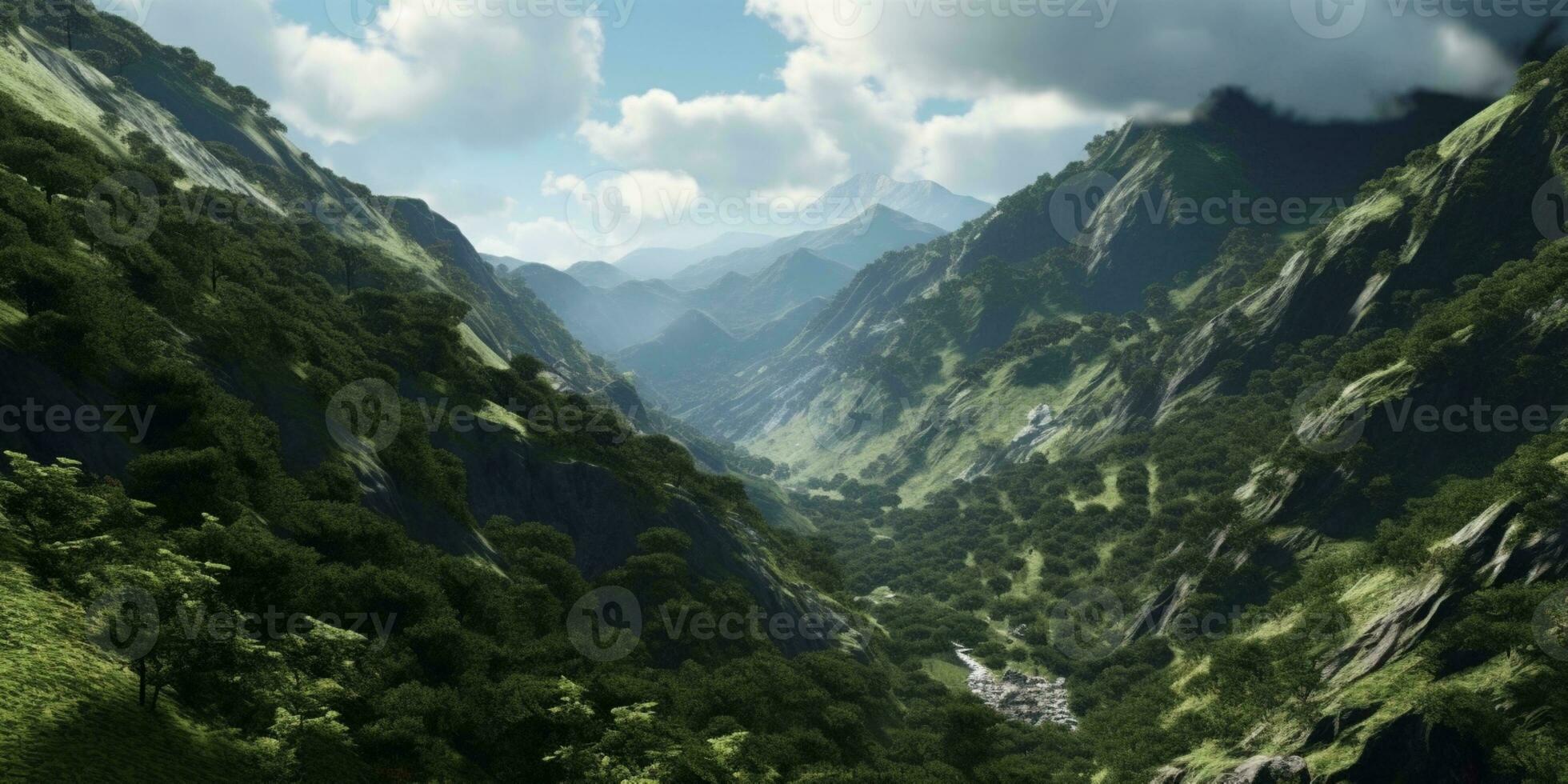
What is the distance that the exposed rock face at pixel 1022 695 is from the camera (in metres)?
112

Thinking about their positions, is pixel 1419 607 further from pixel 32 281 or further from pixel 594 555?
pixel 32 281

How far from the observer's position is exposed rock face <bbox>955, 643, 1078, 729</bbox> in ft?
368

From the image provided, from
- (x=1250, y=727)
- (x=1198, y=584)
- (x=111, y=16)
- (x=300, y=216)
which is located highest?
(x=111, y=16)

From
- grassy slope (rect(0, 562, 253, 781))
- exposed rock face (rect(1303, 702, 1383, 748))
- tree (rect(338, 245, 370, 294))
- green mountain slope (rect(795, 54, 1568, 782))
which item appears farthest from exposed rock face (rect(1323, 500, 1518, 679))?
tree (rect(338, 245, 370, 294))

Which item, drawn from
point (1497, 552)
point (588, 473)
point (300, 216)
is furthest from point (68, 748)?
point (300, 216)

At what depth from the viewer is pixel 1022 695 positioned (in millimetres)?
120125

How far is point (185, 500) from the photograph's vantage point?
34688 millimetres

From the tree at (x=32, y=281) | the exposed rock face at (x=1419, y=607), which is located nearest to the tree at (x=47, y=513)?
the tree at (x=32, y=281)

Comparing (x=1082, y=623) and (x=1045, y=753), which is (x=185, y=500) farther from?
(x=1082, y=623)

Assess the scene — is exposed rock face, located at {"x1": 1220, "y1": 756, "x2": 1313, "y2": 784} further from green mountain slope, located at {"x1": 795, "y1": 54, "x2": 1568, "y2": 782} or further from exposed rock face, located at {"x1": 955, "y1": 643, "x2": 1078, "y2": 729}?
exposed rock face, located at {"x1": 955, "y1": 643, "x2": 1078, "y2": 729}

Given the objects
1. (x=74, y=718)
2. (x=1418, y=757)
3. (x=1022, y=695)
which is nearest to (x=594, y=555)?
(x=74, y=718)

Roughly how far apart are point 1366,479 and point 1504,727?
2282 inches

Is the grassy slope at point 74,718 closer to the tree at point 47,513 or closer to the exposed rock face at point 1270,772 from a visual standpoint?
the tree at point 47,513

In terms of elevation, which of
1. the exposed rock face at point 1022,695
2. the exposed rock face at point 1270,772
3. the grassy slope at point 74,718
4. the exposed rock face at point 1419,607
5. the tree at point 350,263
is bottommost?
the exposed rock face at point 1022,695
